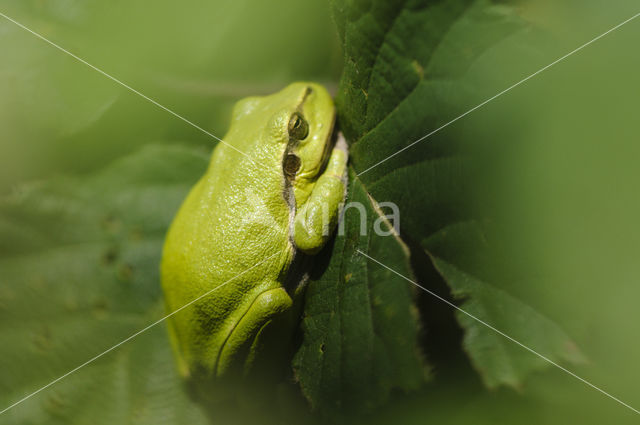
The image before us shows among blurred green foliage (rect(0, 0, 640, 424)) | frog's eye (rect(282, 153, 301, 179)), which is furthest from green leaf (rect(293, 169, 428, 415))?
frog's eye (rect(282, 153, 301, 179))

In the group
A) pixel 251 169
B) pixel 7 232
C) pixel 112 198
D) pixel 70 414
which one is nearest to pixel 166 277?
pixel 251 169

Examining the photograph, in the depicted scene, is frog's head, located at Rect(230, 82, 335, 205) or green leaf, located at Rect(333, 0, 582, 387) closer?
green leaf, located at Rect(333, 0, 582, 387)

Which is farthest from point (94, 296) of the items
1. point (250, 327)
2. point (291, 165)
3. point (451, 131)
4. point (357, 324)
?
point (451, 131)

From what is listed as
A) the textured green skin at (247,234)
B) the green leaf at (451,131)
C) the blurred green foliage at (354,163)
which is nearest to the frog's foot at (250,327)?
the textured green skin at (247,234)

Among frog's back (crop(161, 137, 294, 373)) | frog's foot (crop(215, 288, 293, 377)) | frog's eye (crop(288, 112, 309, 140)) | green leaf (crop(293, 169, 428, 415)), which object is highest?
frog's eye (crop(288, 112, 309, 140))

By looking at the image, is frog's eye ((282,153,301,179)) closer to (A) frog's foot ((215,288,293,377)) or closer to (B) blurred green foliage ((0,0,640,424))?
(B) blurred green foliage ((0,0,640,424))

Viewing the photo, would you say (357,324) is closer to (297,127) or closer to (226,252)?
(226,252)

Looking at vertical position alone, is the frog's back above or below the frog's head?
below
